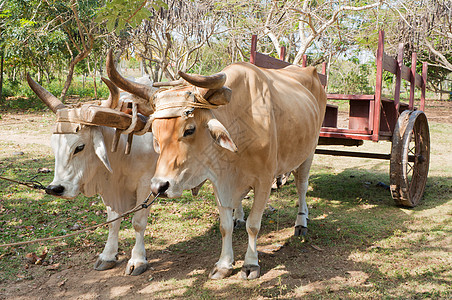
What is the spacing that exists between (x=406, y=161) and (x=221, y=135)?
10.5 ft

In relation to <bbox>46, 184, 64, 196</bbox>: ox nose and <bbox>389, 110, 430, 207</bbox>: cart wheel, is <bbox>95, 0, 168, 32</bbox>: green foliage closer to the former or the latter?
<bbox>46, 184, 64, 196</bbox>: ox nose

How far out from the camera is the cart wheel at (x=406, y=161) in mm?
5074

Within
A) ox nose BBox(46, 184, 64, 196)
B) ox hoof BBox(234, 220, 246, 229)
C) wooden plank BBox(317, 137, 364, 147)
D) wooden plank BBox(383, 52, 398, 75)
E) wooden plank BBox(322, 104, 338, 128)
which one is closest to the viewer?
ox nose BBox(46, 184, 64, 196)

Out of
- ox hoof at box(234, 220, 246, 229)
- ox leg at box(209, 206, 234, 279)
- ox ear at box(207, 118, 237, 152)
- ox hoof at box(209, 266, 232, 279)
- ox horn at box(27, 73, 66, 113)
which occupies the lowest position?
ox hoof at box(234, 220, 246, 229)

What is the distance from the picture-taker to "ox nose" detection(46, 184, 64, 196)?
2969 millimetres

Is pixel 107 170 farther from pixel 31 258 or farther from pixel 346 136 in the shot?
pixel 346 136

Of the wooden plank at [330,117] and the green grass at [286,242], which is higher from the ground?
the wooden plank at [330,117]

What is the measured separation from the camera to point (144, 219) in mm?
3754

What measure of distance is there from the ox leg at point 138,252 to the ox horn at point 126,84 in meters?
1.15

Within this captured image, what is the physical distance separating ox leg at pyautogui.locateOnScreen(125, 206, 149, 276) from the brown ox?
27.0 inches

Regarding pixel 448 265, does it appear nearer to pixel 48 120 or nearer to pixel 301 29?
pixel 301 29

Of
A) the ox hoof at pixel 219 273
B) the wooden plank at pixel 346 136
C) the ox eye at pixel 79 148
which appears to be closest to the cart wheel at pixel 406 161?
the wooden plank at pixel 346 136

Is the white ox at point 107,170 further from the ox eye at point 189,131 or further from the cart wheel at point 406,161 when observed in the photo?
the cart wheel at point 406,161

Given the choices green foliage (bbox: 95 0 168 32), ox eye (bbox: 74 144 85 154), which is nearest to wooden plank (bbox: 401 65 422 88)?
green foliage (bbox: 95 0 168 32)
